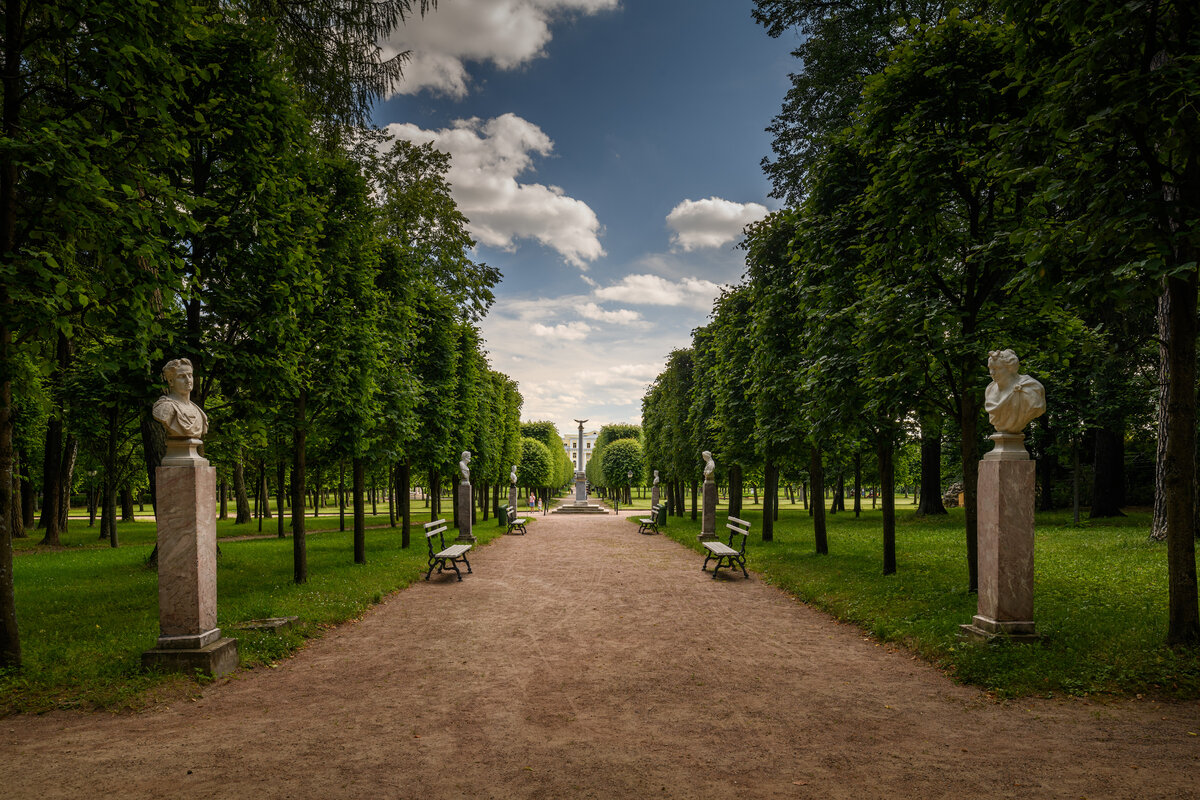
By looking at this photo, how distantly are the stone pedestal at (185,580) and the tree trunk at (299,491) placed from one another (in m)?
4.34

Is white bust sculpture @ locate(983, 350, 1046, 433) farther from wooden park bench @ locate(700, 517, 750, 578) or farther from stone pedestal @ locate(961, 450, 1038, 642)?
wooden park bench @ locate(700, 517, 750, 578)

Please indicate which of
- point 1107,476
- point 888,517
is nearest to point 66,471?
point 888,517

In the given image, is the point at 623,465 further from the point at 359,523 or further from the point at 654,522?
the point at 359,523

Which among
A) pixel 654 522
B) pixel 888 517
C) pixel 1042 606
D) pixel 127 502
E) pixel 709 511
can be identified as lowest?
pixel 654 522

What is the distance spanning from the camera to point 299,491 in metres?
11.0

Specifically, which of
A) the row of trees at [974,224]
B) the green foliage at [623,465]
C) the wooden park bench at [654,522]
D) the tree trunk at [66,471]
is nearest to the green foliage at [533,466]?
the green foliage at [623,465]

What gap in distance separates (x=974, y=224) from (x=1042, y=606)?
5520 millimetres

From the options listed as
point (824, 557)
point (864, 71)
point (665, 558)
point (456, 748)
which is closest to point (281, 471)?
point (665, 558)

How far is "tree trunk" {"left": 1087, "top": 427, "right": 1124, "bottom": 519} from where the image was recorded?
20.6 m

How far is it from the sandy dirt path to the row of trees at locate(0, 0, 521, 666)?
10.1 ft

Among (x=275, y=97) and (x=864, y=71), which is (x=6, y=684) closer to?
(x=275, y=97)

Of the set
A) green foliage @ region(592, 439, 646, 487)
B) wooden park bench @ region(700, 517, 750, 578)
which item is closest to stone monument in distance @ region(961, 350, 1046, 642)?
wooden park bench @ region(700, 517, 750, 578)

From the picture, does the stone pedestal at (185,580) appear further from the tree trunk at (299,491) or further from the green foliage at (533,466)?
the green foliage at (533,466)

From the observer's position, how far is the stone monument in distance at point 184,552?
609 centimetres
